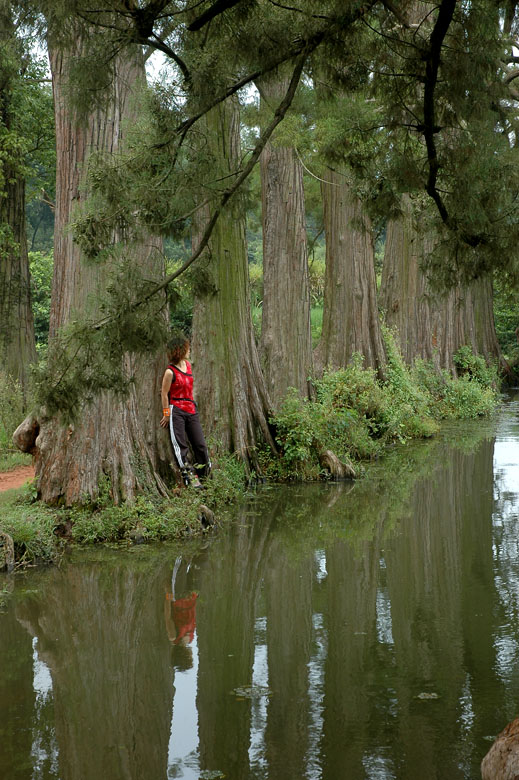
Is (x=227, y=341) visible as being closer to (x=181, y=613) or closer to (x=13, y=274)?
(x=181, y=613)

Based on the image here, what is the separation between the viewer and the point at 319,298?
42656 millimetres

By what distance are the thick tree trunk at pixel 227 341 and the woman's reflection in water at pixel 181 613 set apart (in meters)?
4.42

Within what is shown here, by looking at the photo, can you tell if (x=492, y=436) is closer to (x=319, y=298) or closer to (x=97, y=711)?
(x=97, y=711)

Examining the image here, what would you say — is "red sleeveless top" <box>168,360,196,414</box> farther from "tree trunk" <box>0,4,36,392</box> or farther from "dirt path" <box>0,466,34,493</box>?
"tree trunk" <box>0,4,36,392</box>

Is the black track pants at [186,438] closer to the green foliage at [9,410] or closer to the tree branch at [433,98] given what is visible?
the tree branch at [433,98]

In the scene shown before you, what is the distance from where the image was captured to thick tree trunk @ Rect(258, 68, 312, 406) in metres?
17.1

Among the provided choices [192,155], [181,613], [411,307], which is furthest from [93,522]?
[411,307]

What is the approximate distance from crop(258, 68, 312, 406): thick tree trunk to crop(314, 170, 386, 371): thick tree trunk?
3483mm

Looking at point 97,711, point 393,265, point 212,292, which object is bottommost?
point 97,711

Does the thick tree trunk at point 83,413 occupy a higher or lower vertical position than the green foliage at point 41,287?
lower

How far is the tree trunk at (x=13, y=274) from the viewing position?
756 inches

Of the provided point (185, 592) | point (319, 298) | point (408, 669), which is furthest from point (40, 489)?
point (319, 298)

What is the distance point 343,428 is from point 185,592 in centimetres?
827

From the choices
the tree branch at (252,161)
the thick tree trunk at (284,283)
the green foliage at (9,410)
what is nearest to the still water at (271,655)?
the tree branch at (252,161)
